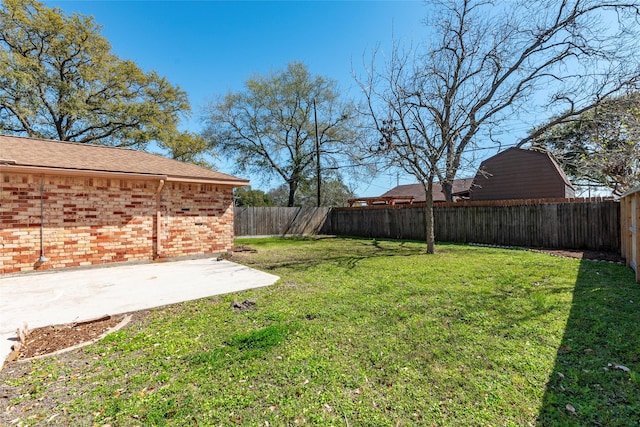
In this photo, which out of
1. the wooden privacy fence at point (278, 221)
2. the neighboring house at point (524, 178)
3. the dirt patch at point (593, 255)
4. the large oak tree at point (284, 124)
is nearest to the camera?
the dirt patch at point (593, 255)

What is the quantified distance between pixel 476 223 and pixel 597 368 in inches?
370

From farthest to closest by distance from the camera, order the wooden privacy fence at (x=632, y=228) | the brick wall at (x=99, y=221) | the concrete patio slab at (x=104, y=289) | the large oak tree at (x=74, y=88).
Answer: the large oak tree at (x=74, y=88), the brick wall at (x=99, y=221), the wooden privacy fence at (x=632, y=228), the concrete patio slab at (x=104, y=289)

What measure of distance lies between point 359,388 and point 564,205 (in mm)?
10012

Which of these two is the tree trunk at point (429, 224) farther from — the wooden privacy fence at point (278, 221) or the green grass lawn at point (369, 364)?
the wooden privacy fence at point (278, 221)

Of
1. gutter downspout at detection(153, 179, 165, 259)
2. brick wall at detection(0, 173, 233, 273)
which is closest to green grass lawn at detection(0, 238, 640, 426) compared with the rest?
gutter downspout at detection(153, 179, 165, 259)

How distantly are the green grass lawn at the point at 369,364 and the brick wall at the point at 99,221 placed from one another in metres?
4.25

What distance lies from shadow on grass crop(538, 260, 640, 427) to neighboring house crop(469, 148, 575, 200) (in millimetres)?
11322

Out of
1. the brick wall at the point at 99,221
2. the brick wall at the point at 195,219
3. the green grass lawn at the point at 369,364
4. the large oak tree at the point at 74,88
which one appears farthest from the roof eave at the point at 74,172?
the large oak tree at the point at 74,88

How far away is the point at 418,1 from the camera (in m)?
9.28

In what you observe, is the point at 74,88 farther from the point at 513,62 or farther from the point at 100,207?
the point at 513,62

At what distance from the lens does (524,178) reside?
49.1 feet

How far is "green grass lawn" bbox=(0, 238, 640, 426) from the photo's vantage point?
1.84 m

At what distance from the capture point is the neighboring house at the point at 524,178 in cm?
1407

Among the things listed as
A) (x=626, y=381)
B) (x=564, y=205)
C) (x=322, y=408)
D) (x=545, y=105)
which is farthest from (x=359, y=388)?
(x=545, y=105)
